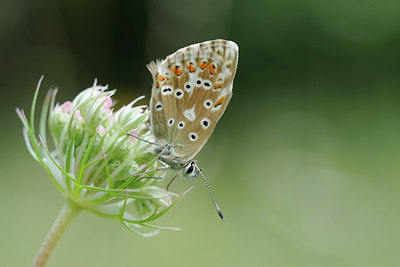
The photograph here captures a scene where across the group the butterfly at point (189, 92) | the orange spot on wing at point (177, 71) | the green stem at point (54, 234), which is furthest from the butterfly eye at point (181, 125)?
the green stem at point (54, 234)

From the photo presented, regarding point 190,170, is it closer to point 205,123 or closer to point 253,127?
point 205,123

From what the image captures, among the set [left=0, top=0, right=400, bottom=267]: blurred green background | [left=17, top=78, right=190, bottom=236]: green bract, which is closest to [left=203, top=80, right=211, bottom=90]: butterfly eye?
[left=17, top=78, right=190, bottom=236]: green bract

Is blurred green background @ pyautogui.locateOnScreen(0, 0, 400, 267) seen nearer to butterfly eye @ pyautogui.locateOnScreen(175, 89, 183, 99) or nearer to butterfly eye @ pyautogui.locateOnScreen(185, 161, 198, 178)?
butterfly eye @ pyautogui.locateOnScreen(185, 161, 198, 178)

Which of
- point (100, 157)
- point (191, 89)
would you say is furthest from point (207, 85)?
point (100, 157)

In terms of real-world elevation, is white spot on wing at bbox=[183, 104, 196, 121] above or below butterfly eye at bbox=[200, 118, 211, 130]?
above

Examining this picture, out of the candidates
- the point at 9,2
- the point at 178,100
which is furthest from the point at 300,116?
the point at 178,100
